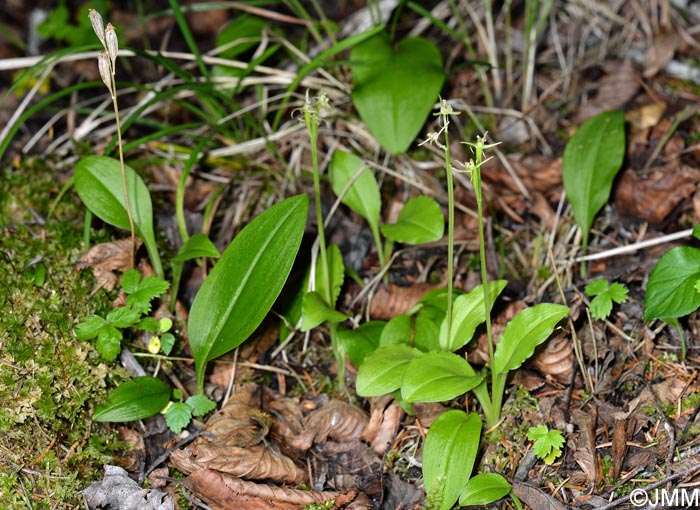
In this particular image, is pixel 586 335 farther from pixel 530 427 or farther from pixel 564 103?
pixel 564 103

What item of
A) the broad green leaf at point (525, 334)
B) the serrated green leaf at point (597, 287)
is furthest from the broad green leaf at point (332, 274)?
the serrated green leaf at point (597, 287)

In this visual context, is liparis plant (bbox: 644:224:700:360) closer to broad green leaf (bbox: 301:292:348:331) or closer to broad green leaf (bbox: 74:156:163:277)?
broad green leaf (bbox: 301:292:348:331)

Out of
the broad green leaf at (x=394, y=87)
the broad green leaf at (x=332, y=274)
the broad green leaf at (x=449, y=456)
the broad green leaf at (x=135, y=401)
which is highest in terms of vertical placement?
the broad green leaf at (x=394, y=87)

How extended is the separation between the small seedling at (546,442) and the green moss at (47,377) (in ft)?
4.69

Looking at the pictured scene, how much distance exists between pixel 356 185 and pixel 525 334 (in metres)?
1.05

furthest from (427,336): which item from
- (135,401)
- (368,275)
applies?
(135,401)

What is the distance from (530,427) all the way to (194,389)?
1.24 metres

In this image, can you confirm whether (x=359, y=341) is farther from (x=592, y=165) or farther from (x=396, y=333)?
(x=592, y=165)

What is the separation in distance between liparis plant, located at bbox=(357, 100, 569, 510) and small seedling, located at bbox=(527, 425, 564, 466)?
0.15m

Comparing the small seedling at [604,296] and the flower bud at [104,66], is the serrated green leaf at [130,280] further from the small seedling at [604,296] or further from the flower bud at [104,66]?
the small seedling at [604,296]

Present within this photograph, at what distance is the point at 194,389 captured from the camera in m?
2.62

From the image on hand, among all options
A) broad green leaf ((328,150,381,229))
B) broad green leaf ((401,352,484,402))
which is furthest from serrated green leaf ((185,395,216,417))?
broad green leaf ((328,150,381,229))

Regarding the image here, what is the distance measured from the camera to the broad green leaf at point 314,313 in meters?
2.39

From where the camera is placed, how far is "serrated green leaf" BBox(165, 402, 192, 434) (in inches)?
93.7
